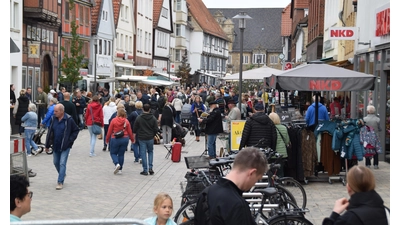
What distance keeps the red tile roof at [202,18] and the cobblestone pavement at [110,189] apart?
81.2 m

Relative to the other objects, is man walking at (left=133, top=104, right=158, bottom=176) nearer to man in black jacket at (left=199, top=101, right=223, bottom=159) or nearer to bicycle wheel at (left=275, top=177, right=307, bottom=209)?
man in black jacket at (left=199, top=101, right=223, bottom=159)

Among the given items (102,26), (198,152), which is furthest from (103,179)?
(102,26)

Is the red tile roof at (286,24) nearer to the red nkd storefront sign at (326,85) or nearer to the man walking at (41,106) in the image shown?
the man walking at (41,106)

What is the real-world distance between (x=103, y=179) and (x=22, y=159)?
3.50 meters

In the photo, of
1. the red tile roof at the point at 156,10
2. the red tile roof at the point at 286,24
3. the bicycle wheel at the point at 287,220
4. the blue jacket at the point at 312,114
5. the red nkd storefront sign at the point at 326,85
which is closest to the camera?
the bicycle wheel at the point at 287,220

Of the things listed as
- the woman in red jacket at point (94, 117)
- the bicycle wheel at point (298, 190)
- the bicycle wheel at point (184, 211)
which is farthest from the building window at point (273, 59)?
the bicycle wheel at point (184, 211)

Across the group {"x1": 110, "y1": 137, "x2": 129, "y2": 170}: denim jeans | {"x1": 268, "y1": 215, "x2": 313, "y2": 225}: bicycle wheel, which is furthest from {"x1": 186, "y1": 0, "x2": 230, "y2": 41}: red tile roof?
{"x1": 268, "y1": 215, "x2": 313, "y2": 225}: bicycle wheel

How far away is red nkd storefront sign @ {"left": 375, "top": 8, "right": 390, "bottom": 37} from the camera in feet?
63.9

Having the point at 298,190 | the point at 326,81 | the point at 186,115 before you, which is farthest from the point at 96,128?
the point at 298,190

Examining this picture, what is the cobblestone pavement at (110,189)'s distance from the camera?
1234cm

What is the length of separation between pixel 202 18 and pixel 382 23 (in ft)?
284

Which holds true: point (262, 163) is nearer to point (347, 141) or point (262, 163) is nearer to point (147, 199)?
point (147, 199)

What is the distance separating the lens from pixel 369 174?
16.8ft

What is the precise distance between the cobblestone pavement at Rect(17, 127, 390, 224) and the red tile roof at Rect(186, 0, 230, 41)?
81.2m
